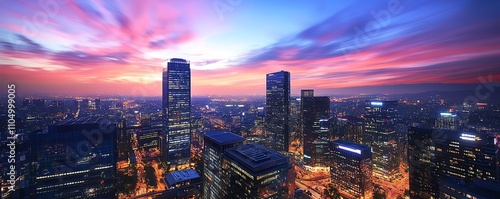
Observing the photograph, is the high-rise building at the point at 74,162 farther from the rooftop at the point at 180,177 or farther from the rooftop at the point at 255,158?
the rooftop at the point at 255,158

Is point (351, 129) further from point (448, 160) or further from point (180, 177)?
point (180, 177)

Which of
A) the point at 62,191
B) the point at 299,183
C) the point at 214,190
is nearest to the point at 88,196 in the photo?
the point at 62,191

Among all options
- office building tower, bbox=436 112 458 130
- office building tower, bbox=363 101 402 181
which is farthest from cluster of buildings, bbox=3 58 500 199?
office building tower, bbox=436 112 458 130

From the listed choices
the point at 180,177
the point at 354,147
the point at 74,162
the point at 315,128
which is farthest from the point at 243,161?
the point at 315,128

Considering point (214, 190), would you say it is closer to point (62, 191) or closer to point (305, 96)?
point (62, 191)

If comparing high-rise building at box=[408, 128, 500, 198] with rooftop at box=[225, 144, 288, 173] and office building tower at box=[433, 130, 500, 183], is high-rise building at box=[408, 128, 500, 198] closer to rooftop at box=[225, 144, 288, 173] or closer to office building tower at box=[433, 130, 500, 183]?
office building tower at box=[433, 130, 500, 183]

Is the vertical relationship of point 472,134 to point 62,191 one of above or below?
above
